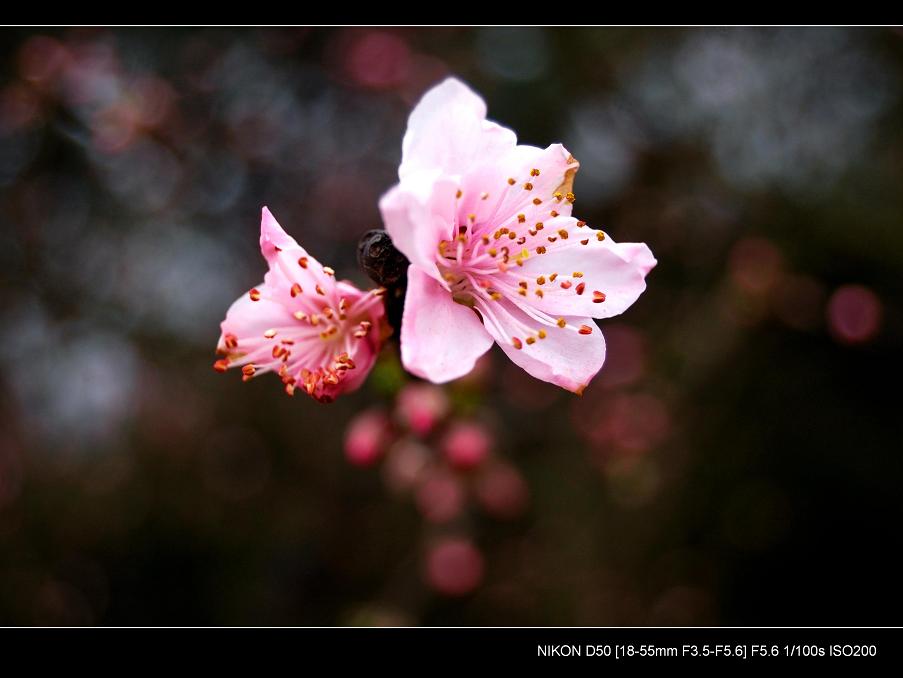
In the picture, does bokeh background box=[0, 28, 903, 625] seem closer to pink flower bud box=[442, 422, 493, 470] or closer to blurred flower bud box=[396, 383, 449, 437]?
pink flower bud box=[442, 422, 493, 470]

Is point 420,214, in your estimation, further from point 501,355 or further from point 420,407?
point 501,355

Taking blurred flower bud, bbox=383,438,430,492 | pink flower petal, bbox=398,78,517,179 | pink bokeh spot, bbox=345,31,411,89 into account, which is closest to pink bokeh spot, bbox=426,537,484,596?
blurred flower bud, bbox=383,438,430,492

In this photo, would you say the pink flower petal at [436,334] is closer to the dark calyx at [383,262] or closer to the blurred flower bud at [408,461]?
the dark calyx at [383,262]

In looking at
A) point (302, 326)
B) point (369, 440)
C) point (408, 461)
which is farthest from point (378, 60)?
point (302, 326)

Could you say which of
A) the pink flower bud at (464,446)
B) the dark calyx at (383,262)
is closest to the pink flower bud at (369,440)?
the pink flower bud at (464,446)

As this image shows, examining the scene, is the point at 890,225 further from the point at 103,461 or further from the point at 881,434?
the point at 103,461
